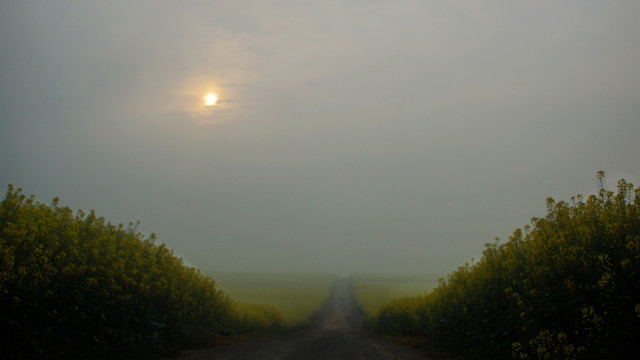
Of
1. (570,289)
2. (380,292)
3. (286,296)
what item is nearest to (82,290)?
(570,289)

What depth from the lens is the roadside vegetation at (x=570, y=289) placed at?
8.62 meters

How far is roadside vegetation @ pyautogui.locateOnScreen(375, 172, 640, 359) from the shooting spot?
8.62 meters

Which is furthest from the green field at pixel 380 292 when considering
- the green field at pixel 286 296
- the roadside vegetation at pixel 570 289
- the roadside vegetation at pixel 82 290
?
the roadside vegetation at pixel 82 290

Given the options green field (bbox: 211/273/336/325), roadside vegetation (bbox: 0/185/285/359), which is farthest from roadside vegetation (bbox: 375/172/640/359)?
green field (bbox: 211/273/336/325)

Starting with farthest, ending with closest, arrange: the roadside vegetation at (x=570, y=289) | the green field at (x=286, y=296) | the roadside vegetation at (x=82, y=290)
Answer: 1. the green field at (x=286, y=296)
2. the roadside vegetation at (x=82, y=290)
3. the roadside vegetation at (x=570, y=289)

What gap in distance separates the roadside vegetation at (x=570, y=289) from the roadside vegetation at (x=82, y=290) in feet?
38.5

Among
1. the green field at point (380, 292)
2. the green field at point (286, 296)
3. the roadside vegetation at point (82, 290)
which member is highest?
the roadside vegetation at point (82, 290)

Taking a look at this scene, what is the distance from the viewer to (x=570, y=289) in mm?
9742

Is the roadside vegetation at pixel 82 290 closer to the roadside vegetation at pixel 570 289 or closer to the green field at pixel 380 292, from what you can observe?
the roadside vegetation at pixel 570 289

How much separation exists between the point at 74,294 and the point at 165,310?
212 inches

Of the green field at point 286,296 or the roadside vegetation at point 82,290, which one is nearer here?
the roadside vegetation at point 82,290

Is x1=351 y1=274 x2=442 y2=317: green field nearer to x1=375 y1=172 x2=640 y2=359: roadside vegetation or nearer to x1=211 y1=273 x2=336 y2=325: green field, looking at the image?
x1=211 y1=273 x2=336 y2=325: green field

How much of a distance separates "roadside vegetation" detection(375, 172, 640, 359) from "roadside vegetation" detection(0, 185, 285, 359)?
11.7m

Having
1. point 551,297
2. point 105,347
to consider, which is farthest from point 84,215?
point 551,297
